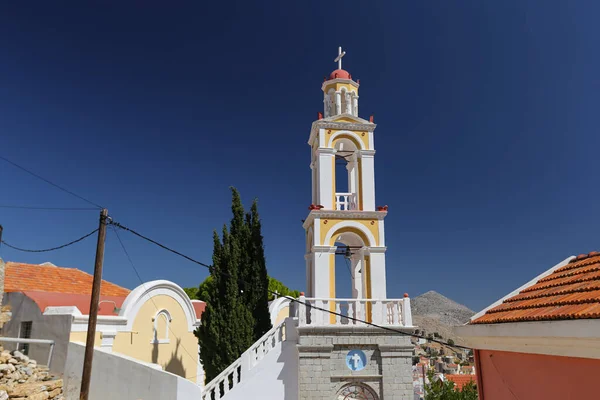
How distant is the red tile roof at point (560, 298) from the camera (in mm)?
4286

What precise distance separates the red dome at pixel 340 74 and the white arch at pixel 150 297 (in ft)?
36.5

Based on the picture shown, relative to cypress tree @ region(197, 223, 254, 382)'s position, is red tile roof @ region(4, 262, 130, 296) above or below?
above

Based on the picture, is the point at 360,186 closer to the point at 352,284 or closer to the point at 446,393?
the point at 352,284

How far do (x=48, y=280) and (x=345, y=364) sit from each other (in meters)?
13.4

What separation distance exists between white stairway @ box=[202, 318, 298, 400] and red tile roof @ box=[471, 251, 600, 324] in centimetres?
958

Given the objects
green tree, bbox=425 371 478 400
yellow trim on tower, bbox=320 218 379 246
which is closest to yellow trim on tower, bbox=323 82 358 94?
yellow trim on tower, bbox=320 218 379 246

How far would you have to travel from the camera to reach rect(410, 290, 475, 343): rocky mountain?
63.4m

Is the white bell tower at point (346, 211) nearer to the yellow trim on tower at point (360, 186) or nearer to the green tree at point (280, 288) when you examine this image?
the yellow trim on tower at point (360, 186)

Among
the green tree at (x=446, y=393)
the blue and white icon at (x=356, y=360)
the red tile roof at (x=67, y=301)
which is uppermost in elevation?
the red tile roof at (x=67, y=301)

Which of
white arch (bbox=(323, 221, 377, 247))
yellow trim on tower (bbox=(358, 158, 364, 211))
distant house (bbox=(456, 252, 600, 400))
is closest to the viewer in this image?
distant house (bbox=(456, 252, 600, 400))

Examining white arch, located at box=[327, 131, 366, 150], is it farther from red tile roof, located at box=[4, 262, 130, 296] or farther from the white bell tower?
red tile roof, located at box=[4, 262, 130, 296]

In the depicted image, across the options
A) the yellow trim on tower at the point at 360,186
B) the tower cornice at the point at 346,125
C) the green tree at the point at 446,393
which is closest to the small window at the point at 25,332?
the yellow trim on tower at the point at 360,186

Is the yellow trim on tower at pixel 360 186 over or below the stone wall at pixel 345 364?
over

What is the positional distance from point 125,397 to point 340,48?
15.5 meters
